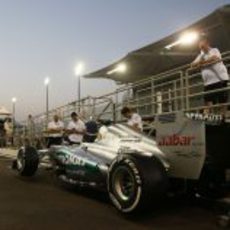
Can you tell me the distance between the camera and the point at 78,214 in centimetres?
699

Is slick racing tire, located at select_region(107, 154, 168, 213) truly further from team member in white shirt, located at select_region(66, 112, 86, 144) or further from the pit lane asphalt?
team member in white shirt, located at select_region(66, 112, 86, 144)

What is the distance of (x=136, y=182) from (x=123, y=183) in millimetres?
514

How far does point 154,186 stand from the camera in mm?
6535

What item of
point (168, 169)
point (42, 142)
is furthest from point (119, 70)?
point (168, 169)

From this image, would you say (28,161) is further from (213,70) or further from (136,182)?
(136,182)

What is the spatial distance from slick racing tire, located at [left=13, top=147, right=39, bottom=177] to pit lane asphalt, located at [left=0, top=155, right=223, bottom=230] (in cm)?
164

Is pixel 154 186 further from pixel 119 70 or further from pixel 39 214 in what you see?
pixel 119 70

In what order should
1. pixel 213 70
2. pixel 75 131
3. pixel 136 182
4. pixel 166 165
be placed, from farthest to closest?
pixel 75 131 < pixel 213 70 < pixel 166 165 < pixel 136 182

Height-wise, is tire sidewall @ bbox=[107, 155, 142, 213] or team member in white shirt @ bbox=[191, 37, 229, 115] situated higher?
team member in white shirt @ bbox=[191, 37, 229, 115]

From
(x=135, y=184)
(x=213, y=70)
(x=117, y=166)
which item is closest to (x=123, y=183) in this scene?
(x=117, y=166)

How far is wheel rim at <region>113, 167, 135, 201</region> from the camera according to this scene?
687 cm

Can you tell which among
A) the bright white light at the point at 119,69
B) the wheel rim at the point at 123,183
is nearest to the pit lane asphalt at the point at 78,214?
the wheel rim at the point at 123,183

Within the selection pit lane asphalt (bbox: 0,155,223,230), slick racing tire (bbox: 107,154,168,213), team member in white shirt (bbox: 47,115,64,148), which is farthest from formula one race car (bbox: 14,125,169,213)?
team member in white shirt (bbox: 47,115,64,148)

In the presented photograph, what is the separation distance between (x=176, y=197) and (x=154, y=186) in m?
1.68
